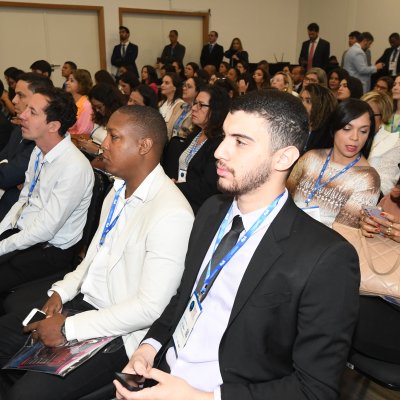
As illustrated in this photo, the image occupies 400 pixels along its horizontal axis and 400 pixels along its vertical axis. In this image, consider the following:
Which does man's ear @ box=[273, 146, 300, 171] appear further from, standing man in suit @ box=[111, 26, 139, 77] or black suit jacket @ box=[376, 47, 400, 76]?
standing man in suit @ box=[111, 26, 139, 77]

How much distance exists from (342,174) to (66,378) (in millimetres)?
1848

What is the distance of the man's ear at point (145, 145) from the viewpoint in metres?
1.96

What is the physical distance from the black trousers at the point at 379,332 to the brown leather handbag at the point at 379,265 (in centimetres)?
13

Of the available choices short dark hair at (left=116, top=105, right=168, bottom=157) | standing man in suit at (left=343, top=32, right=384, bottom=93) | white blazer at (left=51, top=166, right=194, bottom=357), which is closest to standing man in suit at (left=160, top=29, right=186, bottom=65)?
standing man in suit at (left=343, top=32, right=384, bottom=93)

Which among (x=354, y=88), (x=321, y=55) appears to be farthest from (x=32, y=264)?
(x=321, y=55)

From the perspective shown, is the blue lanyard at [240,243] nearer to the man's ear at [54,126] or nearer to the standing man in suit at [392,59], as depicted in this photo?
the man's ear at [54,126]

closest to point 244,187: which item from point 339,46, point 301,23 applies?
point 339,46

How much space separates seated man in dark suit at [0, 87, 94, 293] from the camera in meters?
2.42

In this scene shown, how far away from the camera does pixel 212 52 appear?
11.3m

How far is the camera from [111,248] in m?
1.86

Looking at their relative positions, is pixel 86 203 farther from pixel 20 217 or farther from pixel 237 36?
pixel 237 36

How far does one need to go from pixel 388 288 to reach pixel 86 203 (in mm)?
1730

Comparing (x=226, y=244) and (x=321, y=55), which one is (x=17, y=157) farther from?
(x=321, y=55)

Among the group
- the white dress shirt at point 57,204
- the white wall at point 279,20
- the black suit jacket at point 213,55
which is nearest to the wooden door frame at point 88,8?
the white wall at point 279,20
